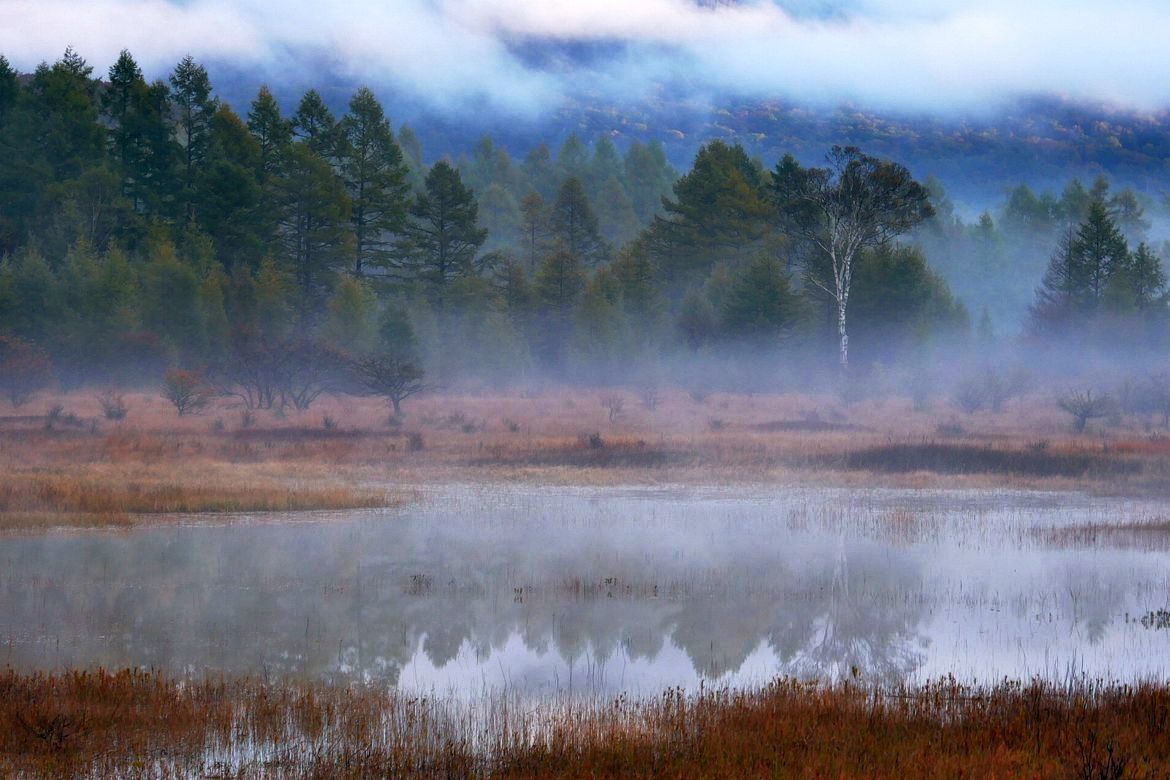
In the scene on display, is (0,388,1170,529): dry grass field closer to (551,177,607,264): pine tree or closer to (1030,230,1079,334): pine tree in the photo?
(1030,230,1079,334): pine tree

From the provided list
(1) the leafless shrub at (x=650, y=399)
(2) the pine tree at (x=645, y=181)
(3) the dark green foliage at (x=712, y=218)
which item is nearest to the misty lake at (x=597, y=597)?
(1) the leafless shrub at (x=650, y=399)

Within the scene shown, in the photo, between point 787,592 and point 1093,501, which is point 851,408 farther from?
point 787,592

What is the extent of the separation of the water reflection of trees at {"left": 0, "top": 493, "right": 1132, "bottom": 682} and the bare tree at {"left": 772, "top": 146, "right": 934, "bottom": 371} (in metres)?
37.0

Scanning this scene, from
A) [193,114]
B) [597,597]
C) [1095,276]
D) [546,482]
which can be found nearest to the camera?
[597,597]

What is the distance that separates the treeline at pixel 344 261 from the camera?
5338 cm

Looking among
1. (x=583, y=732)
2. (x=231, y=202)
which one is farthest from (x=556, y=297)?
(x=583, y=732)

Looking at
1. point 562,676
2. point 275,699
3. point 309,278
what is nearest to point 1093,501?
point 562,676

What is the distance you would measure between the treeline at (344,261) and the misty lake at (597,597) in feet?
88.7

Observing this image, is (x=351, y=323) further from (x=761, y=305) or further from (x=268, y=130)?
(x=268, y=130)

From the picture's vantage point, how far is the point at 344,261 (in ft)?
218

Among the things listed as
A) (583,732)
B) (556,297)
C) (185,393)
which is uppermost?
(556,297)

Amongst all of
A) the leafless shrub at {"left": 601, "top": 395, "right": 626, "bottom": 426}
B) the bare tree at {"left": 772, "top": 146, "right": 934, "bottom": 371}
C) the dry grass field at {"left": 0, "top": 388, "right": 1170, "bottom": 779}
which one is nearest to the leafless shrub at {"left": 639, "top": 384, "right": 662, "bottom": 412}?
the dry grass field at {"left": 0, "top": 388, "right": 1170, "bottom": 779}

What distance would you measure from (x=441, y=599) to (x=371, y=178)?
5741 cm

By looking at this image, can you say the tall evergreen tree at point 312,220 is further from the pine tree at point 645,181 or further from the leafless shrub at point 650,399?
the pine tree at point 645,181
